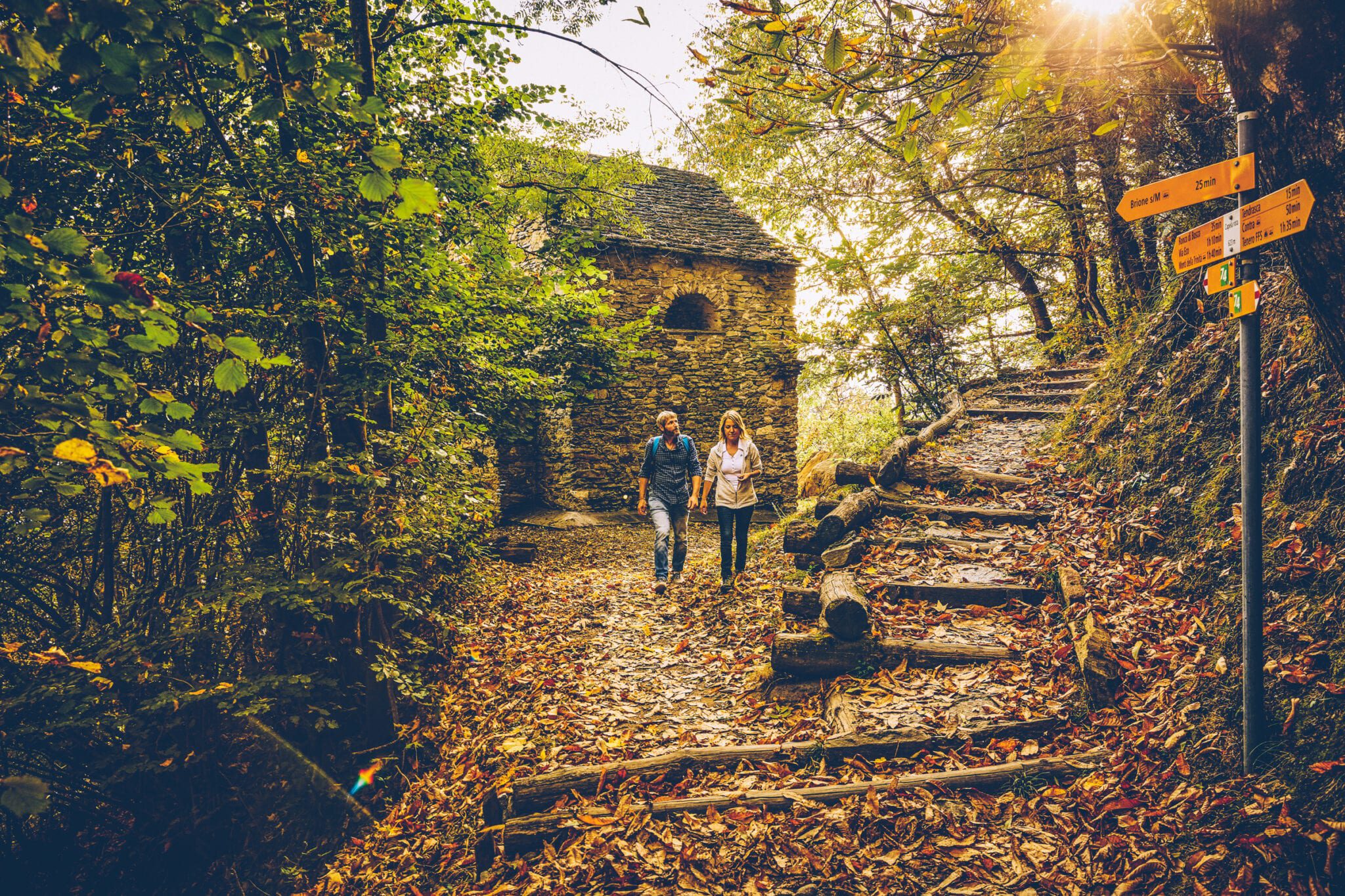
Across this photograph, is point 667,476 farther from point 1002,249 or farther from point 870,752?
point 1002,249

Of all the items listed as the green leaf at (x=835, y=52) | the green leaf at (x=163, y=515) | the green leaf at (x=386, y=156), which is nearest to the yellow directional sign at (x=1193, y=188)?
the green leaf at (x=835, y=52)

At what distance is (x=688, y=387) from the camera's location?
1353cm

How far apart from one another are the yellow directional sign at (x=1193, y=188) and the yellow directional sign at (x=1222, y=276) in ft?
0.98

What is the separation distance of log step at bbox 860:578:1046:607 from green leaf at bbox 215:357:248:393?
441 cm

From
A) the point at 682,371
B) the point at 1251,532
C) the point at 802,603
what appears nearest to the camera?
the point at 1251,532

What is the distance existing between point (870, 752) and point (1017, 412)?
771 cm

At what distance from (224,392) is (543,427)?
358 inches

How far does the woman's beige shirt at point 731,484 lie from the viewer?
250 inches

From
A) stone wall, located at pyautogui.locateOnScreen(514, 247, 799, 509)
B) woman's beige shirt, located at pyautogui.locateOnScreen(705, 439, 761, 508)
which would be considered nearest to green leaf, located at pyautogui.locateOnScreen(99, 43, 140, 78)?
woman's beige shirt, located at pyautogui.locateOnScreen(705, 439, 761, 508)

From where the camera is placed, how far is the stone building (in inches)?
506

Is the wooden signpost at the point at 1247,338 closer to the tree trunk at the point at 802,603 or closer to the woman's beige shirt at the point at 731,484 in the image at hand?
the tree trunk at the point at 802,603

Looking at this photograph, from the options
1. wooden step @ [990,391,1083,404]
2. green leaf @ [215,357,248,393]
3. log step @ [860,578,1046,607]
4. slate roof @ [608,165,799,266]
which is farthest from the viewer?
slate roof @ [608,165,799,266]

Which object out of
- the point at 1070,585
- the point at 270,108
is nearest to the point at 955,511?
the point at 1070,585

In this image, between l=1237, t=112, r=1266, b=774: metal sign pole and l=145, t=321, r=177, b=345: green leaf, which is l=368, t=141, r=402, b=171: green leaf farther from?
l=1237, t=112, r=1266, b=774: metal sign pole
